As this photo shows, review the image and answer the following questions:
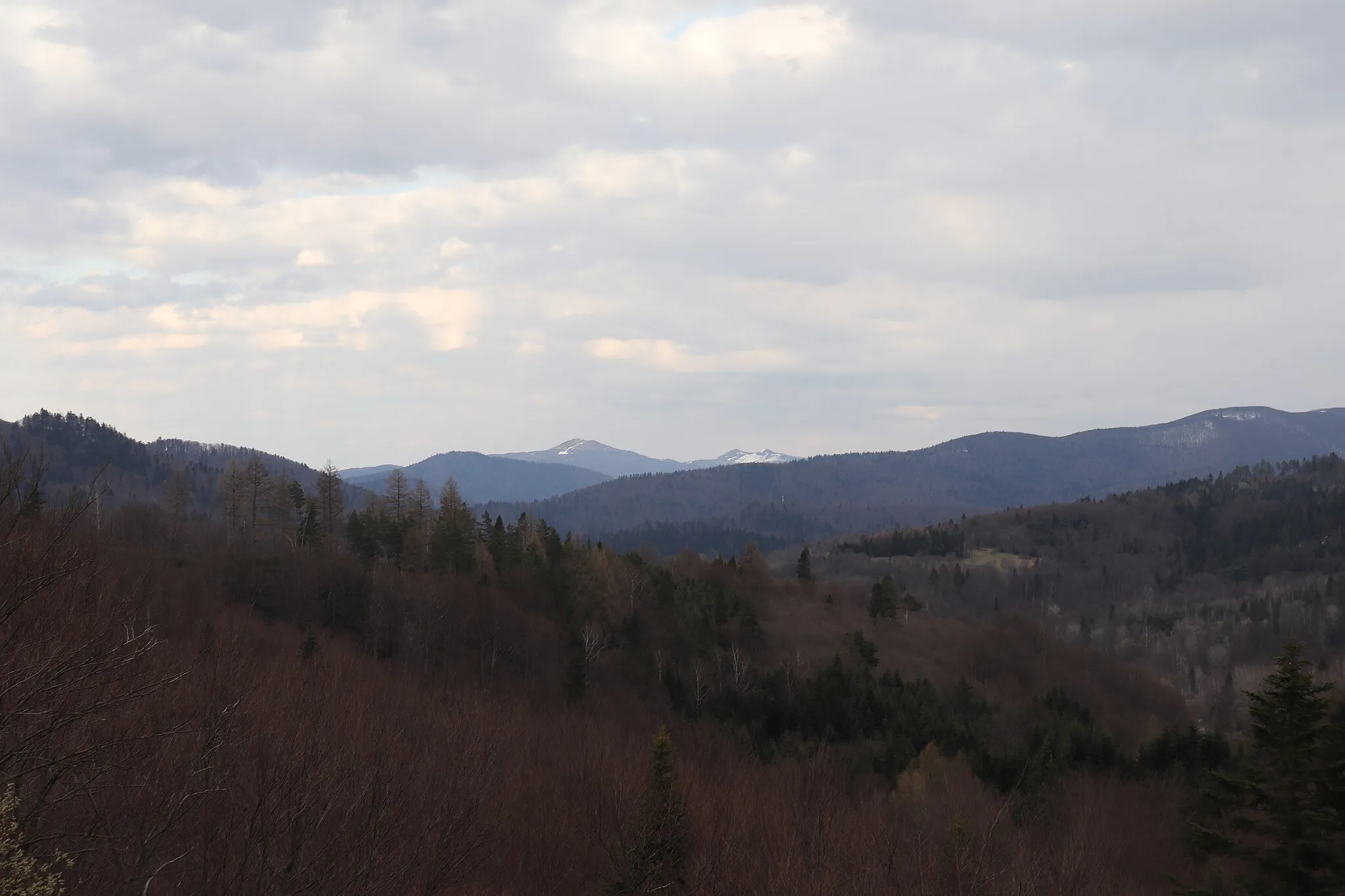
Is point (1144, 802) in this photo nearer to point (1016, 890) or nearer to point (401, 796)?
point (1016, 890)

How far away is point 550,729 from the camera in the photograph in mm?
59625

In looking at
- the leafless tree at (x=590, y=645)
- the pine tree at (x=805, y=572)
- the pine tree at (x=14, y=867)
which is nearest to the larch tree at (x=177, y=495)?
→ the leafless tree at (x=590, y=645)

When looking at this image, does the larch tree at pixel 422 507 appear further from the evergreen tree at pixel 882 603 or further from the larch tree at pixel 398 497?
the evergreen tree at pixel 882 603

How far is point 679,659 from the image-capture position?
8938 cm

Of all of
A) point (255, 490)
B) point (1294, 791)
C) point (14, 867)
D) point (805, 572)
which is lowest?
point (805, 572)

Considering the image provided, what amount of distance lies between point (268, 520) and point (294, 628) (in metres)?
27.6

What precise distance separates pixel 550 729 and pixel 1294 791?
141ft

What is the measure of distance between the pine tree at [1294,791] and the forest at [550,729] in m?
0.09

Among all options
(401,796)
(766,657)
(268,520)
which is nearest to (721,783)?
(401,796)

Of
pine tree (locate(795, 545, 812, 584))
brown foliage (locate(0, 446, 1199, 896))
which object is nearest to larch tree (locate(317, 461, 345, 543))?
brown foliage (locate(0, 446, 1199, 896))

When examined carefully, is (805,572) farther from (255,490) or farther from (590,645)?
(255,490)

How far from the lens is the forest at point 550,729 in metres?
17.5

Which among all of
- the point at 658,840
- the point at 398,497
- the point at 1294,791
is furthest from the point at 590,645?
the point at 1294,791

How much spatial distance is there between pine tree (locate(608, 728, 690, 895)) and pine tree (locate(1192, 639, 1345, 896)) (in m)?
17.1
